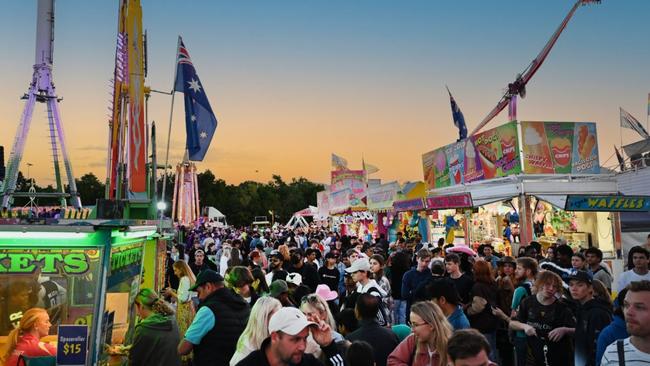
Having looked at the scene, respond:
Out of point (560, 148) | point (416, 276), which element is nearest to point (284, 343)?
point (416, 276)

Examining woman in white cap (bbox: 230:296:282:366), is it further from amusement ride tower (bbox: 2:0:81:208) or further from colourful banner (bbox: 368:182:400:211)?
colourful banner (bbox: 368:182:400:211)

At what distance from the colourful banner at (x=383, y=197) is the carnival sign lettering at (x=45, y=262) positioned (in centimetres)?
1881

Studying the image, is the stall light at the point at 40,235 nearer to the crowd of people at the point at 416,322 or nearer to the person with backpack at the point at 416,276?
the crowd of people at the point at 416,322

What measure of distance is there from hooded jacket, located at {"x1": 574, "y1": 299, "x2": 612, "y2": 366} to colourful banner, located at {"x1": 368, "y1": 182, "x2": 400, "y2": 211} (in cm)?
1813

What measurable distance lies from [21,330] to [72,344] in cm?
61

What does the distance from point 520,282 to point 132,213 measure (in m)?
7.12

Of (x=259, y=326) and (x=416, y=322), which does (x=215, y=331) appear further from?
(x=416, y=322)

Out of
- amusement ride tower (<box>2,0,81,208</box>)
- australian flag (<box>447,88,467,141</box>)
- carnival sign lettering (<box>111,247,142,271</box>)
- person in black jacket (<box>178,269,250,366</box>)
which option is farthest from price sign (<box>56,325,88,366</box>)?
australian flag (<box>447,88,467,141</box>)

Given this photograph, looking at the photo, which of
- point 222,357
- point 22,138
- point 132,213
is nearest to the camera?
point 222,357

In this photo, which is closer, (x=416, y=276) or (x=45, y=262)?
(x=45, y=262)

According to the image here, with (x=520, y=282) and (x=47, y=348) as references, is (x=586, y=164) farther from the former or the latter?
(x=47, y=348)

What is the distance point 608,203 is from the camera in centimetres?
1090

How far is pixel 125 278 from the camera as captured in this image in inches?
225

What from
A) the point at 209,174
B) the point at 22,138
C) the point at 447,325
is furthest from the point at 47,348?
the point at 209,174
